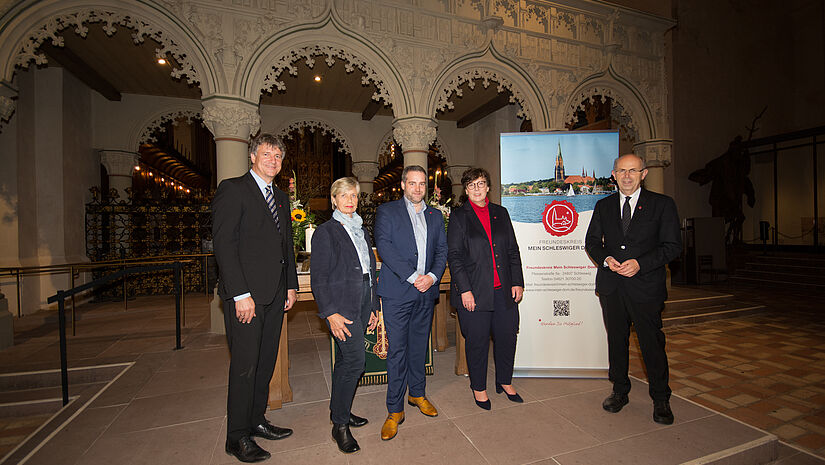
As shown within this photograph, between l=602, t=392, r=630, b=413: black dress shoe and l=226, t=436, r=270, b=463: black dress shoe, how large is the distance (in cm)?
252

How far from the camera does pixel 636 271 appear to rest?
8.89 ft

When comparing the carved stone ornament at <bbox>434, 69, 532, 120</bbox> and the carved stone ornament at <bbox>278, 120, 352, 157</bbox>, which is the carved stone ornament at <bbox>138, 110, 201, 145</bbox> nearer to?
the carved stone ornament at <bbox>278, 120, 352, 157</bbox>

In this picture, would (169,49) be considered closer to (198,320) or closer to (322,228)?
(198,320)

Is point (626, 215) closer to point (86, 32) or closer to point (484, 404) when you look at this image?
point (484, 404)

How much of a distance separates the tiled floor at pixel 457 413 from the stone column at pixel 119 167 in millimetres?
4854

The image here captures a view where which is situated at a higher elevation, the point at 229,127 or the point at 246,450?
the point at 229,127

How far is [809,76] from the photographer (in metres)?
12.6

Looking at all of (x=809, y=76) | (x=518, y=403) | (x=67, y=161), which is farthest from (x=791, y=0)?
(x=67, y=161)

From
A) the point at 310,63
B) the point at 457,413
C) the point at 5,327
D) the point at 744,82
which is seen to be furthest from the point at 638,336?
the point at 744,82

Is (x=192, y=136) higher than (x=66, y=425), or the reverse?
(x=192, y=136)

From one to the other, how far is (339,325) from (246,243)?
2.52ft

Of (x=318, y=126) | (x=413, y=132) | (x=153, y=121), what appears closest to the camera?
(x=413, y=132)

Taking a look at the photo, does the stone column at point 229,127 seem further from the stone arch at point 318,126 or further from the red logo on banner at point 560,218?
the stone arch at point 318,126

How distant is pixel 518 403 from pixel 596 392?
0.77 meters
